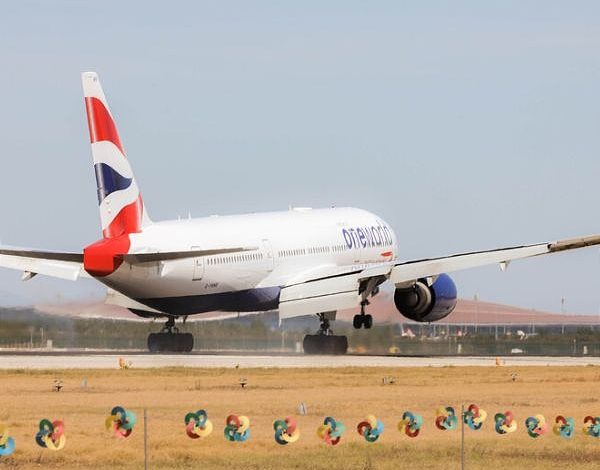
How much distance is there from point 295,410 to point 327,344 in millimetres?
26719

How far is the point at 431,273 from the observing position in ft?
208

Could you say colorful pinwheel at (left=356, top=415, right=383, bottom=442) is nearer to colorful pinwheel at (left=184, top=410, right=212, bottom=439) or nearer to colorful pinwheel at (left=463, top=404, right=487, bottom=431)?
colorful pinwheel at (left=184, top=410, right=212, bottom=439)

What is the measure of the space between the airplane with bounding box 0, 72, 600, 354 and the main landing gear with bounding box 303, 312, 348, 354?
1.7 inches

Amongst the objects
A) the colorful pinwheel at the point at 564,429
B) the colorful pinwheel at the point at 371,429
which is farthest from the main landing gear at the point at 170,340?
the colorful pinwheel at the point at 371,429

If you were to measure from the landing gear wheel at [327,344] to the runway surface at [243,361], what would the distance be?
0.77 meters

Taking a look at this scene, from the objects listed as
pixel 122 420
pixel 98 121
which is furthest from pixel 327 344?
pixel 122 420

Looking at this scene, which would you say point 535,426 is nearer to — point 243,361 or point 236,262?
point 243,361

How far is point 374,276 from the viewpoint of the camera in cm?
6438

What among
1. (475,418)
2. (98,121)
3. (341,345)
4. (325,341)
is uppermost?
(98,121)

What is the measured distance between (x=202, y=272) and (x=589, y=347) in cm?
2907

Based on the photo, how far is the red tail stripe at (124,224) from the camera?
5828 centimetres

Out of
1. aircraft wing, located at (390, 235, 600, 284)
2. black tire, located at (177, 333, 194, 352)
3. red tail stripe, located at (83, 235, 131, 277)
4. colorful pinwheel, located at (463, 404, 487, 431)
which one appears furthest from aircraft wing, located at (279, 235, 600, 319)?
colorful pinwheel, located at (463, 404, 487, 431)

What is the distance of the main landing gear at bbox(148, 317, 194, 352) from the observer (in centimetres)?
6728

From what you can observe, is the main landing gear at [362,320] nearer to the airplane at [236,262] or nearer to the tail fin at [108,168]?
the airplane at [236,262]
